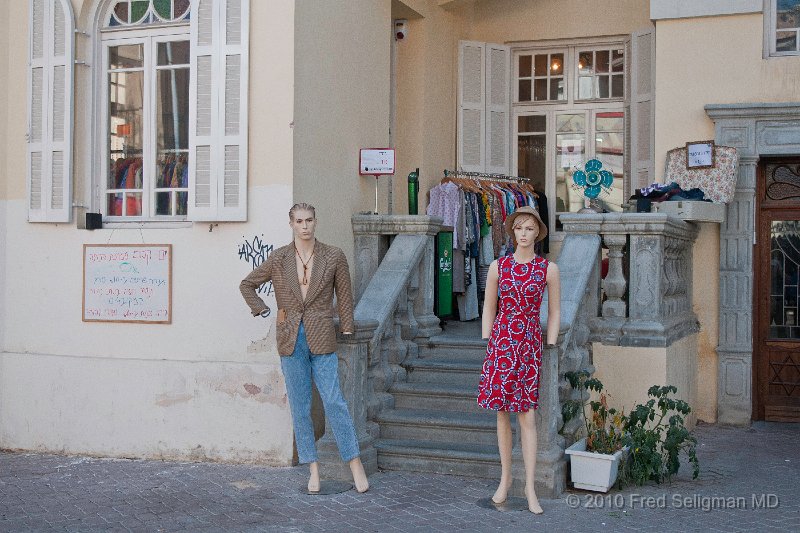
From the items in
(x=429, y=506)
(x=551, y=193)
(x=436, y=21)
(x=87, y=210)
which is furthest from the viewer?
(x=551, y=193)

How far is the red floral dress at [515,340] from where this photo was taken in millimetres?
6582

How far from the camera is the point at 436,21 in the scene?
1095 cm

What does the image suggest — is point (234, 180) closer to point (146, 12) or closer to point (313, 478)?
point (146, 12)

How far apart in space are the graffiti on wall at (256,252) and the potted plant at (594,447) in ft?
7.92

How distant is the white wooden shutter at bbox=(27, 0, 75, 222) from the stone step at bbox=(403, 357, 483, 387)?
10.4ft

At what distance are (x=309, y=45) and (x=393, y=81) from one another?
93.5 inches

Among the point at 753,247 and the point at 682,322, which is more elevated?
the point at 753,247

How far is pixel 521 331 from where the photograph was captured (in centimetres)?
661

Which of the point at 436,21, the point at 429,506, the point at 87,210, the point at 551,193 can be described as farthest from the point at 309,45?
the point at 551,193

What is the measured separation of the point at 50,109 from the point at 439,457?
4361 millimetres

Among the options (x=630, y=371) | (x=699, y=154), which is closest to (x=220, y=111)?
(x=630, y=371)

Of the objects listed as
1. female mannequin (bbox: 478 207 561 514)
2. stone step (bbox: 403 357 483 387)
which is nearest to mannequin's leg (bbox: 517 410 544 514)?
female mannequin (bbox: 478 207 561 514)

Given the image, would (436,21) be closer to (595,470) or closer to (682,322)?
(682,322)

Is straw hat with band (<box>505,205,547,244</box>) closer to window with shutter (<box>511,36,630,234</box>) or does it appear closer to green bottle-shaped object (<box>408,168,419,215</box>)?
green bottle-shaped object (<box>408,168,419,215</box>)
